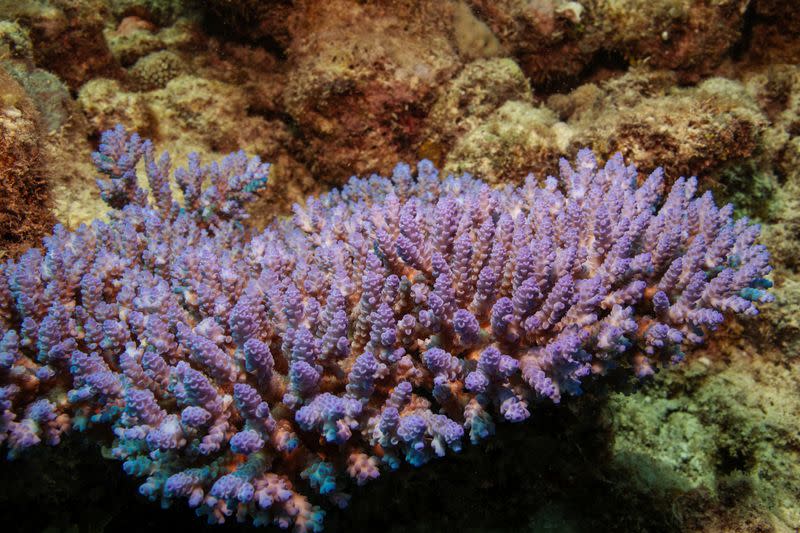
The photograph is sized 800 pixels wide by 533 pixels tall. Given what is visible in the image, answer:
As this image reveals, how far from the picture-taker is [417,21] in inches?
181

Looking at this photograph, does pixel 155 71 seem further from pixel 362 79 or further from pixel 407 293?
pixel 407 293

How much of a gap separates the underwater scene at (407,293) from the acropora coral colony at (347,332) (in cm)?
2

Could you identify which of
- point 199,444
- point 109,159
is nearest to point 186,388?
point 199,444

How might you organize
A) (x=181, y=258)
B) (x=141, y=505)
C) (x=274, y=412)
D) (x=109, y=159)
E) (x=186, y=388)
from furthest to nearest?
(x=109, y=159) → (x=141, y=505) → (x=181, y=258) → (x=274, y=412) → (x=186, y=388)

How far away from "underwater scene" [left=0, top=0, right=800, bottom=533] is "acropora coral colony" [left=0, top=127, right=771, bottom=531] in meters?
0.02

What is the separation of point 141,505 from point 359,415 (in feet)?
6.03

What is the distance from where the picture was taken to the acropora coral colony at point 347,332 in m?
2.00

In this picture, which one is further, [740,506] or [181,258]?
[740,506]

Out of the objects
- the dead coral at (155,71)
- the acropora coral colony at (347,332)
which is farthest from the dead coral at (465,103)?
the dead coral at (155,71)

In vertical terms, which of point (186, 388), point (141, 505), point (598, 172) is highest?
point (598, 172)

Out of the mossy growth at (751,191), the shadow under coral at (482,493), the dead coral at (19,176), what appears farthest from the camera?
the mossy growth at (751,191)

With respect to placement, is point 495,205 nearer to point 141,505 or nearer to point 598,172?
point 598,172

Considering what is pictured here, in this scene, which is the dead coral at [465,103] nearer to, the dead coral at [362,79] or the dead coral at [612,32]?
the dead coral at [362,79]

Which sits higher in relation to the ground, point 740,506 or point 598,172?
point 598,172
